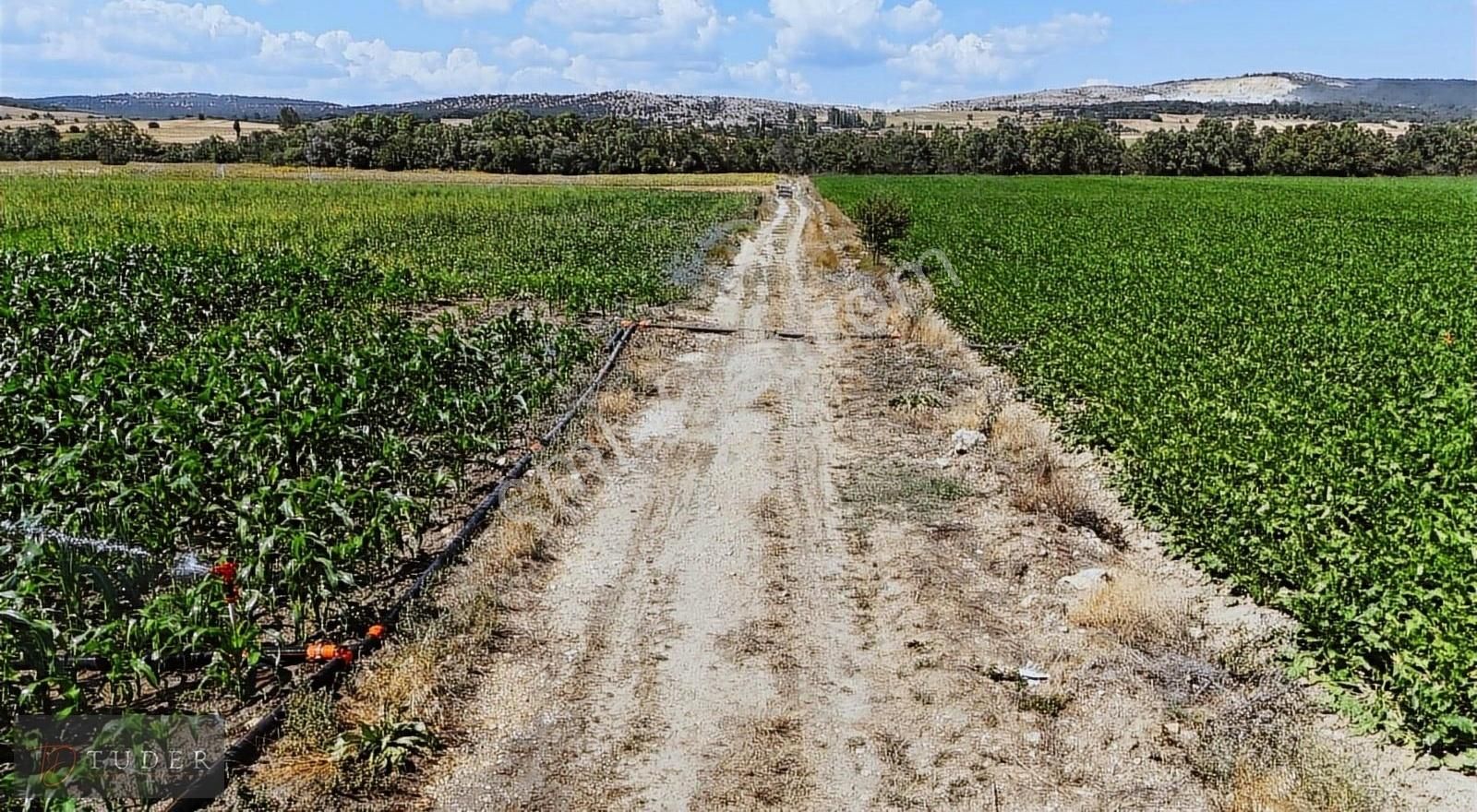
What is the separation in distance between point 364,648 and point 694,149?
91.3 m

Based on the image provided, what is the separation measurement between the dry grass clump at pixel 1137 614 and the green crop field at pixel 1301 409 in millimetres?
595

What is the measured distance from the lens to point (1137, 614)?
7266 mm

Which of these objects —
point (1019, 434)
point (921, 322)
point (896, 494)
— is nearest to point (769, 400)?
point (1019, 434)

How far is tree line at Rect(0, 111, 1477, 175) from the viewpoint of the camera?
273ft

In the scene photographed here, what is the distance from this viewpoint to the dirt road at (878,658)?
17.9ft

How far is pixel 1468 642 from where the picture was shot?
5.64 metres

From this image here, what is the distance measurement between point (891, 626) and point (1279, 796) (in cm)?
275

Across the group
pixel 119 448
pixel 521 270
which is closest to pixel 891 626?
pixel 119 448

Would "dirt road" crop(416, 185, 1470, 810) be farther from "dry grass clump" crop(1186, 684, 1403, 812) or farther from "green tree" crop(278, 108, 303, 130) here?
"green tree" crop(278, 108, 303, 130)

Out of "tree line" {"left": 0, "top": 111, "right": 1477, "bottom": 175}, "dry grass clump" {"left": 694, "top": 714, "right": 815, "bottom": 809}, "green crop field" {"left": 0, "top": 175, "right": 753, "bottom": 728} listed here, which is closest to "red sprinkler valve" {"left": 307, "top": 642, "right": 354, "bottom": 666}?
"green crop field" {"left": 0, "top": 175, "right": 753, "bottom": 728}

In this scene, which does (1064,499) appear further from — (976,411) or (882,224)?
(882,224)

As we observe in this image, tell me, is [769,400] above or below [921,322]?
below

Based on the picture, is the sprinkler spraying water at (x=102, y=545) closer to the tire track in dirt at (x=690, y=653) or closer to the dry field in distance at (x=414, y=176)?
the tire track in dirt at (x=690, y=653)

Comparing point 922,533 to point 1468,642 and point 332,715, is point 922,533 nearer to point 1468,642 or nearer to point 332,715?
point 1468,642
